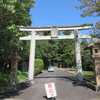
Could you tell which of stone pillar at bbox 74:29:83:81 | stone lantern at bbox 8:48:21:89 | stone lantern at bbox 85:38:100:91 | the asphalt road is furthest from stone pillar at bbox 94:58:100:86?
stone lantern at bbox 8:48:21:89

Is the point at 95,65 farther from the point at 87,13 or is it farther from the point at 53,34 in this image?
the point at 53,34

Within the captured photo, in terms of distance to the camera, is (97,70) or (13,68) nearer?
(97,70)

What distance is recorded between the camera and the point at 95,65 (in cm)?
744

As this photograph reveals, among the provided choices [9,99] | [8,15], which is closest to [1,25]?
[8,15]

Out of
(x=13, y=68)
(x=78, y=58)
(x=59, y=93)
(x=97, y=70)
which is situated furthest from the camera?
(x=78, y=58)

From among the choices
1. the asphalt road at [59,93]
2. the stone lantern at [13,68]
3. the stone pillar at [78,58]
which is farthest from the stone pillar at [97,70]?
the stone lantern at [13,68]

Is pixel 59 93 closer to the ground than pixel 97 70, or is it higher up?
closer to the ground

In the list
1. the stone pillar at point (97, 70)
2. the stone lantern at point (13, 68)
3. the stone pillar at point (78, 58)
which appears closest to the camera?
the stone pillar at point (97, 70)

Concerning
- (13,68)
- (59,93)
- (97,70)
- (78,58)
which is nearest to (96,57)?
(97,70)

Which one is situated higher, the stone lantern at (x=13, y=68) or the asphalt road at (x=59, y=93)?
the stone lantern at (x=13, y=68)

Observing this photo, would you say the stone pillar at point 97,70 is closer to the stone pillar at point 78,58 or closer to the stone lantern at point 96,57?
the stone lantern at point 96,57

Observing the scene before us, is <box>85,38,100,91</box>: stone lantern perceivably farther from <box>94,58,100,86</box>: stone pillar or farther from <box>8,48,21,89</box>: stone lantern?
<box>8,48,21,89</box>: stone lantern

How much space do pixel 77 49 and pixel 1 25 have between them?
7.61m

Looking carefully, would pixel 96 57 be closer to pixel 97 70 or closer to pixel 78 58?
pixel 97 70
